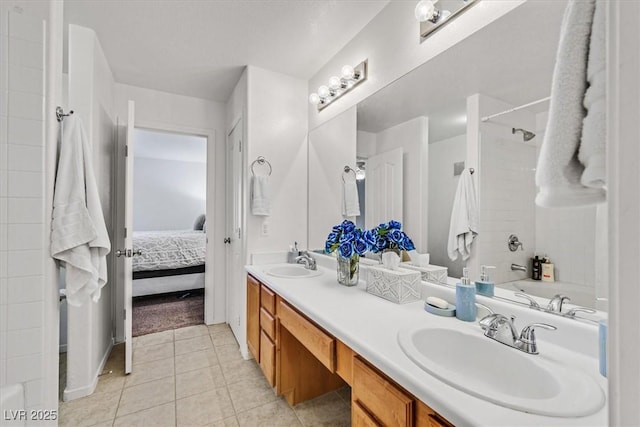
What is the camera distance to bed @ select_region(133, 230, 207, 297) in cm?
365

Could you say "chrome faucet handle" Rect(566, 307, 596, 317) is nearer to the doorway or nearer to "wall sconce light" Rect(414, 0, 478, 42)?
"wall sconce light" Rect(414, 0, 478, 42)

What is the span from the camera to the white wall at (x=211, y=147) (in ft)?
9.62

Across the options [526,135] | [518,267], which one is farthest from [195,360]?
[526,135]

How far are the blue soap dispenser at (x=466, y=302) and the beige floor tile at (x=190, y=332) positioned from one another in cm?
254

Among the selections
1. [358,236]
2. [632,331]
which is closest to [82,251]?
[358,236]

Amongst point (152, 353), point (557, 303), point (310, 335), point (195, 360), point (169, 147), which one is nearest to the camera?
point (557, 303)

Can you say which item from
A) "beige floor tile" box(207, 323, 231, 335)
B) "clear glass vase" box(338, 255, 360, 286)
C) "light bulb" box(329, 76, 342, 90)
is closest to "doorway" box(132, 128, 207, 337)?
"beige floor tile" box(207, 323, 231, 335)

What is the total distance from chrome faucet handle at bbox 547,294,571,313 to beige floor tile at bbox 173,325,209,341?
2.81 m

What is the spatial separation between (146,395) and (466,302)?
2058 mm

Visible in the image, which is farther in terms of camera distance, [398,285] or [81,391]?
[81,391]

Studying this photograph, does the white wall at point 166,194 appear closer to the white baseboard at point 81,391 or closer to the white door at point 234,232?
the white door at point 234,232

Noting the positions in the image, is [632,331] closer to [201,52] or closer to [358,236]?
[358,236]

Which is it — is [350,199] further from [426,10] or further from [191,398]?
[191,398]

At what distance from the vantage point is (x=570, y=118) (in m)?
0.41
